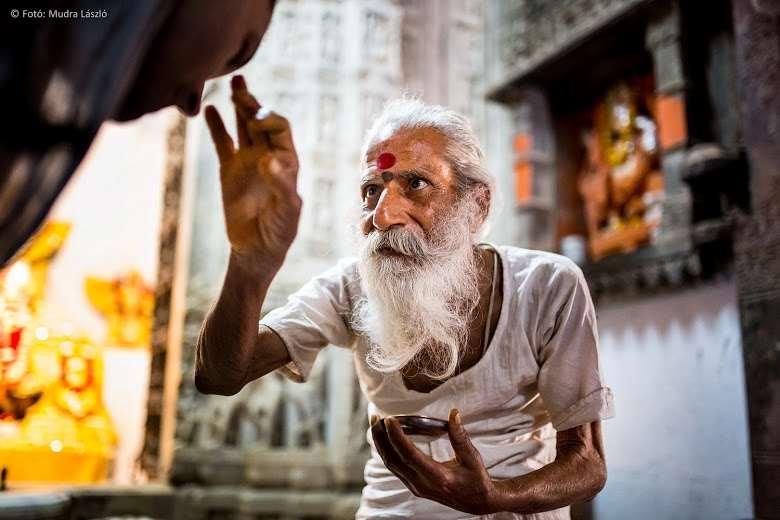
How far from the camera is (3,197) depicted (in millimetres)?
633

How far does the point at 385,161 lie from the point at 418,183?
0.10m

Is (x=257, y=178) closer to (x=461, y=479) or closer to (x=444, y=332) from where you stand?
(x=461, y=479)

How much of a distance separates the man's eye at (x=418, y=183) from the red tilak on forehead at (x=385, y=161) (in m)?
0.07

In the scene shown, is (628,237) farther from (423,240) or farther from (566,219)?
(423,240)

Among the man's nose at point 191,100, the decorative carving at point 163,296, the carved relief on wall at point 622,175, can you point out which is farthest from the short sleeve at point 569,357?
the decorative carving at point 163,296

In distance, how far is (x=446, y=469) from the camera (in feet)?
4.05

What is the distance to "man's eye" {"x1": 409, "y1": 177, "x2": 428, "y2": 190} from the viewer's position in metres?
1.76

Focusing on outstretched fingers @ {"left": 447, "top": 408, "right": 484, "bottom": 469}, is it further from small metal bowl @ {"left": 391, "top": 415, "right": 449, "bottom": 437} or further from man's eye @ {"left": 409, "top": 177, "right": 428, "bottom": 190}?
man's eye @ {"left": 409, "top": 177, "right": 428, "bottom": 190}

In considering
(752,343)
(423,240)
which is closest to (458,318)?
(423,240)

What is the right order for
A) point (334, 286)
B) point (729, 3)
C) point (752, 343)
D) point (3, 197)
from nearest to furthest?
point (3, 197), point (334, 286), point (752, 343), point (729, 3)

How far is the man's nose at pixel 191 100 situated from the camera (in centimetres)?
81

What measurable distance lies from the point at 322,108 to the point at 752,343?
2.63 meters

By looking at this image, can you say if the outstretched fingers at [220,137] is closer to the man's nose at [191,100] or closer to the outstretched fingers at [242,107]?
the outstretched fingers at [242,107]

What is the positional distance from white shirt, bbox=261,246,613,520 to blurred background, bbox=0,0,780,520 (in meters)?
0.53
